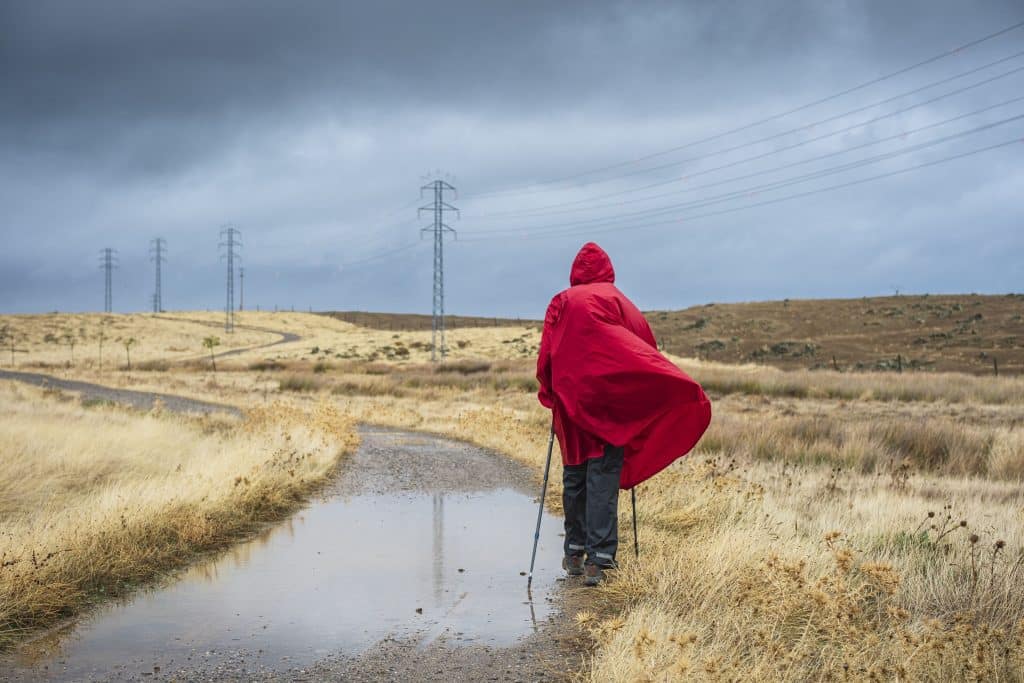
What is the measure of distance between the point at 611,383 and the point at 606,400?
138 millimetres

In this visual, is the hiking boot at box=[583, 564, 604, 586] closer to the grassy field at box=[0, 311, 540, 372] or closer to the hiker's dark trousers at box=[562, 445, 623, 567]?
the hiker's dark trousers at box=[562, 445, 623, 567]

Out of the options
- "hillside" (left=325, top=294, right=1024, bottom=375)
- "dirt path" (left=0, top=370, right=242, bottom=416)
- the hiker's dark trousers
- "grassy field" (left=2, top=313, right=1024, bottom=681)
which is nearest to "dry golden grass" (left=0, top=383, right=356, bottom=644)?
"grassy field" (left=2, top=313, right=1024, bottom=681)

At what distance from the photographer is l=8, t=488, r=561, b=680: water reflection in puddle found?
5.48m

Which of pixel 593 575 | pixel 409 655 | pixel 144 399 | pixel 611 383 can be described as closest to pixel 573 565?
pixel 593 575

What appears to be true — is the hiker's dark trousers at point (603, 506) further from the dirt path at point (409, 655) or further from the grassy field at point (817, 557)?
the dirt path at point (409, 655)

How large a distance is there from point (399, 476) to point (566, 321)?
6.55 meters

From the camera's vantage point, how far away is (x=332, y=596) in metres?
6.69

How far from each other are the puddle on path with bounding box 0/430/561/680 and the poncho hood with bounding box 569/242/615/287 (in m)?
2.43

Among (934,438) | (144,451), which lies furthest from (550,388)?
(934,438)

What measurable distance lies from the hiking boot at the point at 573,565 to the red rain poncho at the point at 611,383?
76cm

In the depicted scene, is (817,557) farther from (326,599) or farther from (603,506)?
(326,599)

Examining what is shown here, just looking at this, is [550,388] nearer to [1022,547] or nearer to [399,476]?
[1022,547]

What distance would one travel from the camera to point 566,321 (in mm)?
7051

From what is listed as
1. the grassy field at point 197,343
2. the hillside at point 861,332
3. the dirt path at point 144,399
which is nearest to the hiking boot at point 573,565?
the dirt path at point 144,399
